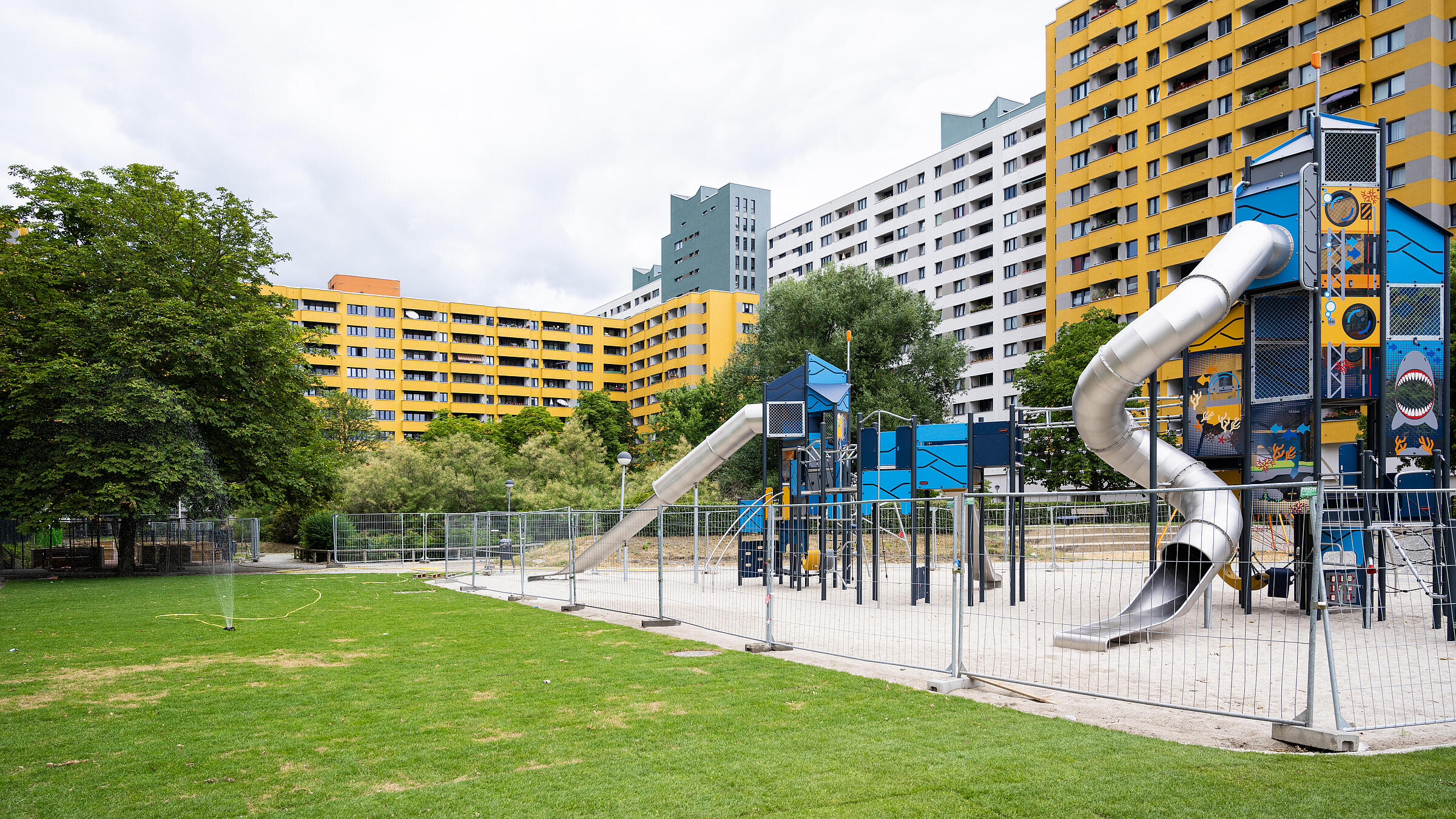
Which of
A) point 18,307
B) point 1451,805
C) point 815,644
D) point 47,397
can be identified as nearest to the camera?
point 1451,805

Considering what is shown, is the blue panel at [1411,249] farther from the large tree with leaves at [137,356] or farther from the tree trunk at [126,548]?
the tree trunk at [126,548]

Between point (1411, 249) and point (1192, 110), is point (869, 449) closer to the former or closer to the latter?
point (1411, 249)

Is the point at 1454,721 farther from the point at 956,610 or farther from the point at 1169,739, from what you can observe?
the point at 956,610

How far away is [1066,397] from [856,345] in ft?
37.5

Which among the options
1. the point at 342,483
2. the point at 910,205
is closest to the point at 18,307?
the point at 342,483

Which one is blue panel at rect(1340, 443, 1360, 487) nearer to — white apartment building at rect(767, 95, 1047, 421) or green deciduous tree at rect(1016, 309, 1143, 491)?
green deciduous tree at rect(1016, 309, 1143, 491)

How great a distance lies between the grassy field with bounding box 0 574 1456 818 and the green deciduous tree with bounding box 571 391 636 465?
73.3 meters

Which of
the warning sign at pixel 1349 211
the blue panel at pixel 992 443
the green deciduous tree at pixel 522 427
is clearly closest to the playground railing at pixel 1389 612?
the warning sign at pixel 1349 211

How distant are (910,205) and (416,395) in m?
55.3

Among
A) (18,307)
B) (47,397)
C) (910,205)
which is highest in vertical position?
(910,205)

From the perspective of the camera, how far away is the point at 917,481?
19.1m

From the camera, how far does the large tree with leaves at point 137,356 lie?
2530 cm

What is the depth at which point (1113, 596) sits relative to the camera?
1506cm

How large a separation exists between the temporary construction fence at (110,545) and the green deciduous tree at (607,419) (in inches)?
2029
